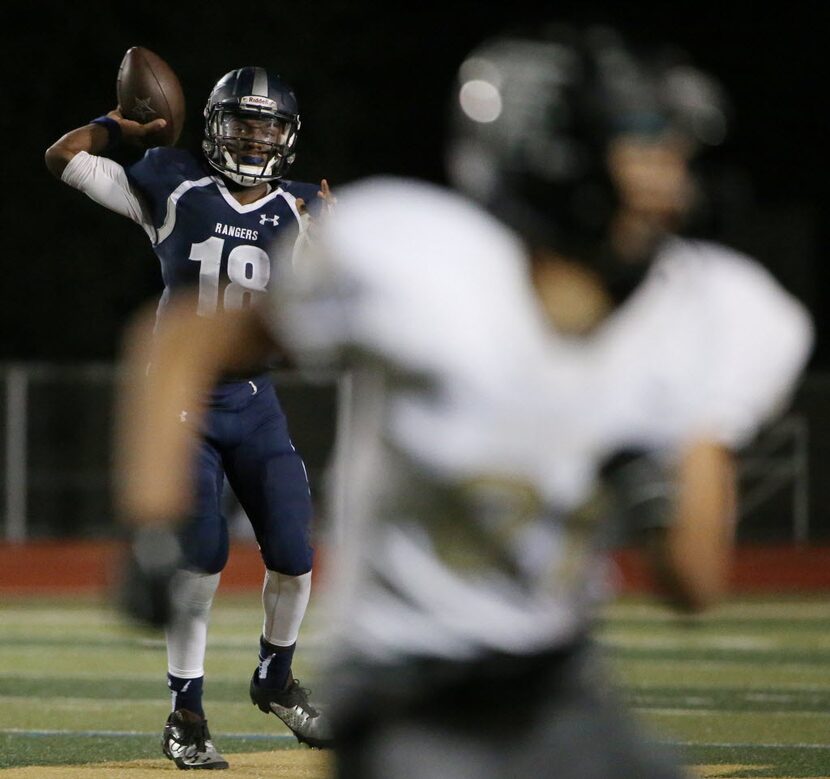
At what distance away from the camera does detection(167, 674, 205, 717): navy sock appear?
5.61 metres

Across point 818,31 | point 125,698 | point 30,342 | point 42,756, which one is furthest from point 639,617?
point 818,31

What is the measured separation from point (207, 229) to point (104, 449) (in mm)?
11410

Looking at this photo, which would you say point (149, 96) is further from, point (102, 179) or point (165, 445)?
point (165, 445)

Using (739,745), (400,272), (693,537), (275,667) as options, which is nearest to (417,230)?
(400,272)

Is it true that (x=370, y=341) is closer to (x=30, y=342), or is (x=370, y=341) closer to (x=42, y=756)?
(x=42, y=756)

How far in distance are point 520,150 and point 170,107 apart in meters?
3.85

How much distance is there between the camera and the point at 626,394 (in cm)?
245

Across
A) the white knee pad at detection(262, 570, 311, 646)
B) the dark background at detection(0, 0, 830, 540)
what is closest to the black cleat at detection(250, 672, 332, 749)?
the white knee pad at detection(262, 570, 311, 646)

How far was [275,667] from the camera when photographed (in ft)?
19.2

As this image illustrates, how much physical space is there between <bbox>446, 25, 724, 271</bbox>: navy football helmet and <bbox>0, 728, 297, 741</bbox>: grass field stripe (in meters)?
4.34

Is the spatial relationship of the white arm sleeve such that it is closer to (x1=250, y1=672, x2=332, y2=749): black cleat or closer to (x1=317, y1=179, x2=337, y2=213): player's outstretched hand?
(x1=317, y1=179, x2=337, y2=213): player's outstretched hand

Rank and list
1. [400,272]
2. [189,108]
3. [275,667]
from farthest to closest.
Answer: [189,108], [275,667], [400,272]

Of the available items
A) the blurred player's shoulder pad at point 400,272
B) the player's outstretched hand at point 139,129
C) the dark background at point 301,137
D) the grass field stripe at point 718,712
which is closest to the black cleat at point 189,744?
the player's outstretched hand at point 139,129

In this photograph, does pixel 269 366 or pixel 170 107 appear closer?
pixel 269 366
